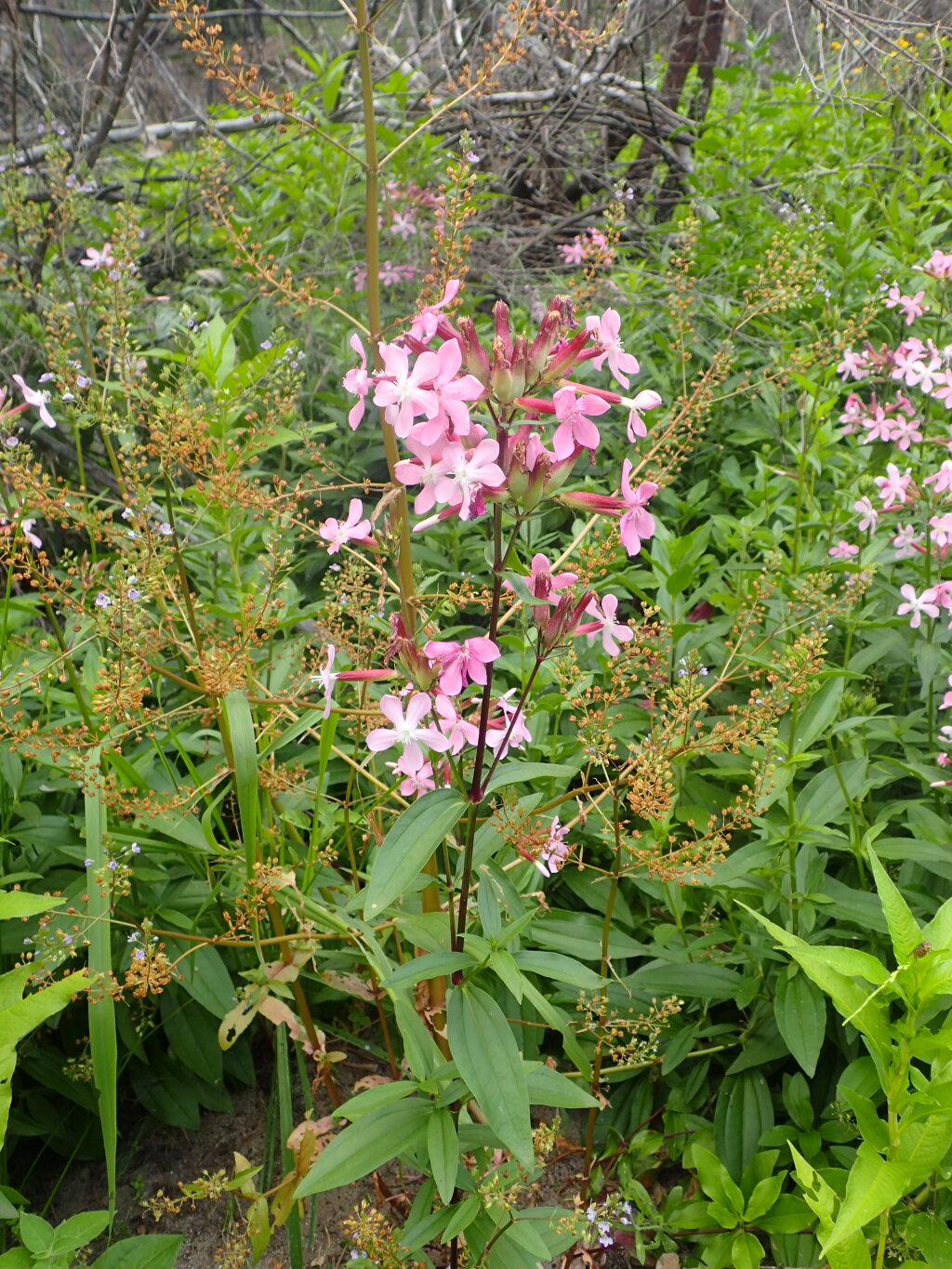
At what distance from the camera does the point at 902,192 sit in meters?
4.46

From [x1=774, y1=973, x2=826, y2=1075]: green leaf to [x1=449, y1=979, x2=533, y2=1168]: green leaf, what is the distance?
26.9 inches

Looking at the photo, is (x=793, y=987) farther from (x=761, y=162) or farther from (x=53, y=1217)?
(x=761, y=162)

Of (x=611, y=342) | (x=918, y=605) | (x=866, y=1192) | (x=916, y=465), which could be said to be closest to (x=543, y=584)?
(x=611, y=342)

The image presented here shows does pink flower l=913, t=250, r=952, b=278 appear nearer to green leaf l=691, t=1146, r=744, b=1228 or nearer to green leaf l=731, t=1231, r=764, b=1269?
green leaf l=691, t=1146, r=744, b=1228

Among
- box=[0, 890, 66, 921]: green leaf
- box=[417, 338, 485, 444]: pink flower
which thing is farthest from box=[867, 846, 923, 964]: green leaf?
box=[0, 890, 66, 921]: green leaf

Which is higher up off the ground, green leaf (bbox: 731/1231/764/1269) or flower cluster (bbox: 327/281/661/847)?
flower cluster (bbox: 327/281/661/847)

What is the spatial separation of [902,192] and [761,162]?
0.68 m

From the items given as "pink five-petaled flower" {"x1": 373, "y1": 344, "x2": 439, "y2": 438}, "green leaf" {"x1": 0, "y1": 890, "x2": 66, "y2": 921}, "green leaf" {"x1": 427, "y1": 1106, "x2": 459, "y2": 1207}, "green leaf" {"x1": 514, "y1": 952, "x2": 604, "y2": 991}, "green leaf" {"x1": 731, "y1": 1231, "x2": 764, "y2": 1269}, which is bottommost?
"green leaf" {"x1": 731, "y1": 1231, "x2": 764, "y2": 1269}

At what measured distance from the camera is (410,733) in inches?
51.5

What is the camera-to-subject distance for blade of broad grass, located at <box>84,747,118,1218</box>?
5.12ft

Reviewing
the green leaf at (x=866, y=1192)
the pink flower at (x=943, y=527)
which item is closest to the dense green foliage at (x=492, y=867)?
Result: the green leaf at (x=866, y=1192)

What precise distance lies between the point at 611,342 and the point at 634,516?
247 mm

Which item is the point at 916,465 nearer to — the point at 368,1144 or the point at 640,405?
the point at 640,405

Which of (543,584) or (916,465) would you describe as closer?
(543,584)
